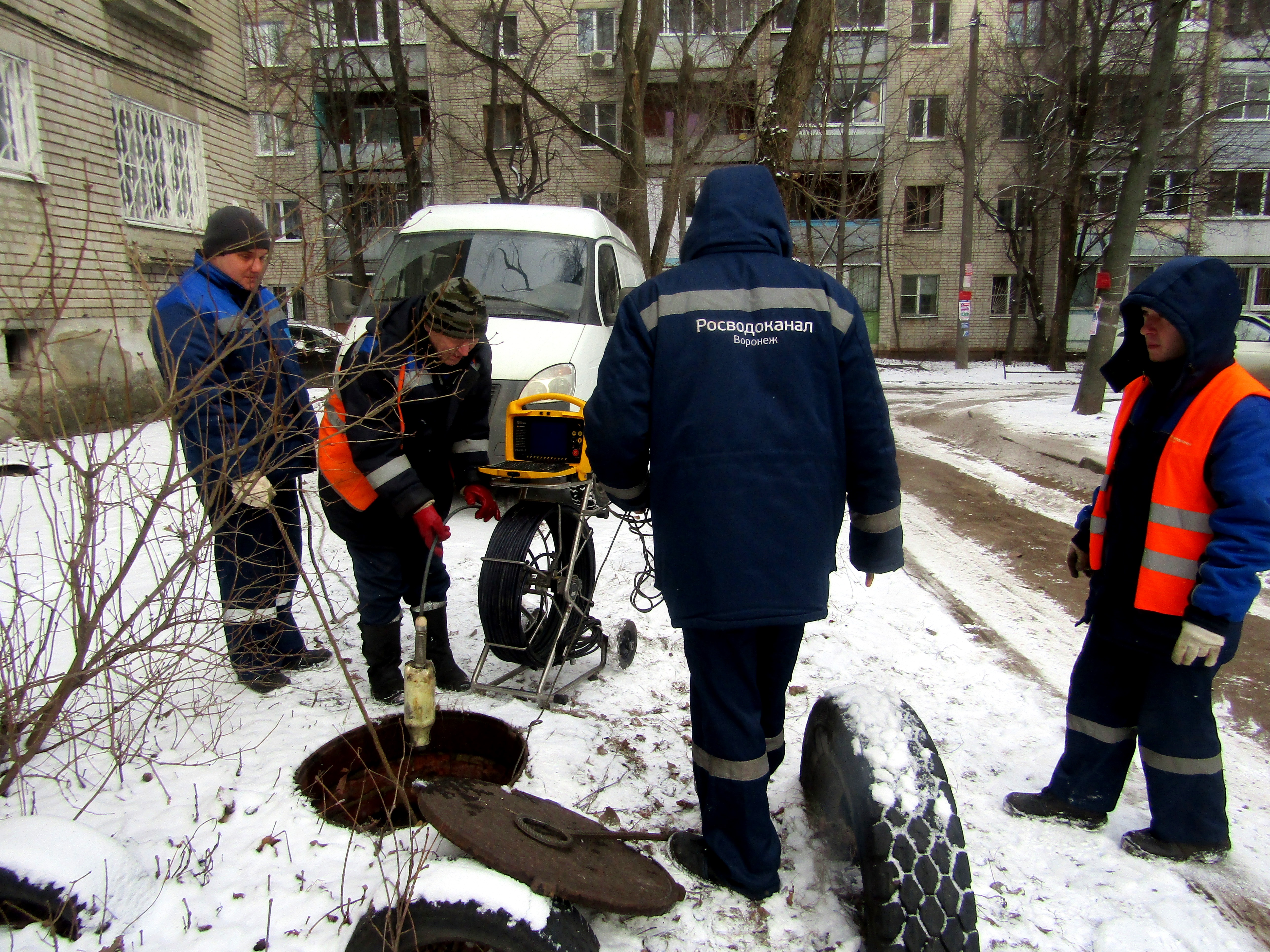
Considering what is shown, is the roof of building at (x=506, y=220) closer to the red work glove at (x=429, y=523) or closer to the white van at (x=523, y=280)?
the white van at (x=523, y=280)

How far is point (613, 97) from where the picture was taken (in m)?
27.9

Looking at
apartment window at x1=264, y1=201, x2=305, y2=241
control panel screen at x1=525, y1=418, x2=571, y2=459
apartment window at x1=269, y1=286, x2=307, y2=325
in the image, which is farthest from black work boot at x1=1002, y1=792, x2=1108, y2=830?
apartment window at x1=264, y1=201, x2=305, y2=241

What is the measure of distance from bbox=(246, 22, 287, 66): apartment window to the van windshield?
765 centimetres

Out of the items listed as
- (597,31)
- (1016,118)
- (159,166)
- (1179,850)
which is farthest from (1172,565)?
(1016,118)

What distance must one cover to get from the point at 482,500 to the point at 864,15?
28727 mm

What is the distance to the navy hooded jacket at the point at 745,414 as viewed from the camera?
2234 mm

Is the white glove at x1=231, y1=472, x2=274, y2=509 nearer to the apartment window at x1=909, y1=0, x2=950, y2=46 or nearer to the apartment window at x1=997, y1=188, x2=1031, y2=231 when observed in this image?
the apartment window at x1=997, y1=188, x2=1031, y2=231

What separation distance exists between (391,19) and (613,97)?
12248mm

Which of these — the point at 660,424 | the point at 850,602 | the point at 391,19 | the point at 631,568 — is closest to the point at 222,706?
the point at 660,424

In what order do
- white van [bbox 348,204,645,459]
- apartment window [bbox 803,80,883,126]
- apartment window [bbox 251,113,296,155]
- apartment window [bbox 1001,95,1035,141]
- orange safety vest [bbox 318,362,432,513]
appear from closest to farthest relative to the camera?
1. orange safety vest [bbox 318,362,432,513]
2. apartment window [bbox 251,113,296,155]
3. white van [bbox 348,204,645,459]
4. apartment window [bbox 803,80,883,126]
5. apartment window [bbox 1001,95,1035,141]

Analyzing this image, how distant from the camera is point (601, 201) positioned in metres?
28.9

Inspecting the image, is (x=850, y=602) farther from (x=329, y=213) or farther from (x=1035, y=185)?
(x=1035, y=185)

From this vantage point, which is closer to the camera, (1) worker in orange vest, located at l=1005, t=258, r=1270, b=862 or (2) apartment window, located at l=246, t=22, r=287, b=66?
(1) worker in orange vest, located at l=1005, t=258, r=1270, b=862

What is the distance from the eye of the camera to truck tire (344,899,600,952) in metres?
1.84
